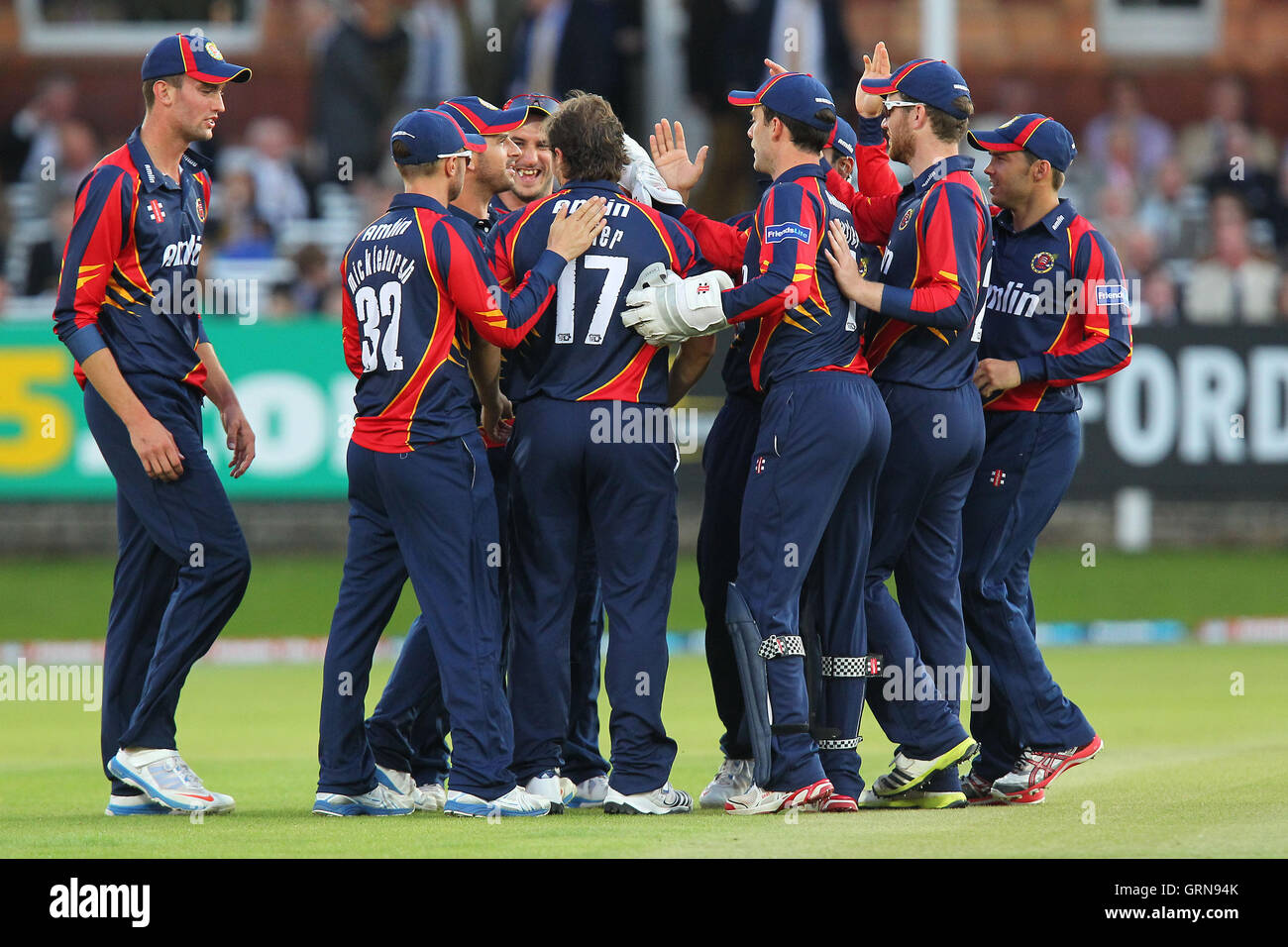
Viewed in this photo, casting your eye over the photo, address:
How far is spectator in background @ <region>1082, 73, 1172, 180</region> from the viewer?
67.2 feet

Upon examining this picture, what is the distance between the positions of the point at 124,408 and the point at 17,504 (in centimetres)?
915

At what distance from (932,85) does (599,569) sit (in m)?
2.36

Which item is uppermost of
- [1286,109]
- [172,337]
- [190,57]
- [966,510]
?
[1286,109]

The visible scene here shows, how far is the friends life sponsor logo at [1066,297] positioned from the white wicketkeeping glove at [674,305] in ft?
4.67

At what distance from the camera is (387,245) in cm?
734

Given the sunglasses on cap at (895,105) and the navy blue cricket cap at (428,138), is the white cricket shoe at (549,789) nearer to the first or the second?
the navy blue cricket cap at (428,138)

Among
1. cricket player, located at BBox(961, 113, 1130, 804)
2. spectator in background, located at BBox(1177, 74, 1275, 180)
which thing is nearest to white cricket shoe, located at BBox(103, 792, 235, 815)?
cricket player, located at BBox(961, 113, 1130, 804)

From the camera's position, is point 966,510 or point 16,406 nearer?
Result: point 966,510

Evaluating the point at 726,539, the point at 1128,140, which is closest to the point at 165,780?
the point at 726,539

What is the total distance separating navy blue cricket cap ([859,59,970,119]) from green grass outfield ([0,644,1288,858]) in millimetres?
2826

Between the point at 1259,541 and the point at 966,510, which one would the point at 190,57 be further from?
the point at 1259,541

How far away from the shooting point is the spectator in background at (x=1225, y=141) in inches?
798

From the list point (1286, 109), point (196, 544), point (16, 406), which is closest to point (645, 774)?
point (196, 544)

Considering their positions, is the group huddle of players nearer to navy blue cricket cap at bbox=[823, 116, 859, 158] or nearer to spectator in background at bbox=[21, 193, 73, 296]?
navy blue cricket cap at bbox=[823, 116, 859, 158]
